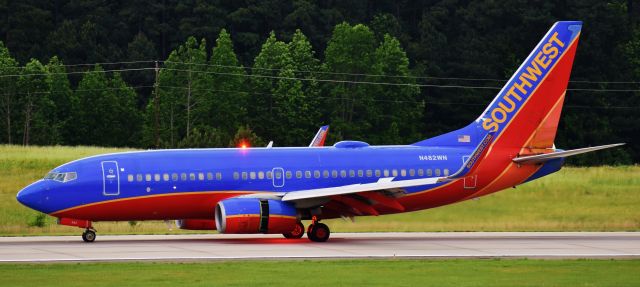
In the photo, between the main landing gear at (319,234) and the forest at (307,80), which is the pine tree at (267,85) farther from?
the main landing gear at (319,234)

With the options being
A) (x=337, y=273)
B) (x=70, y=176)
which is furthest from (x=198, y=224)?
(x=337, y=273)

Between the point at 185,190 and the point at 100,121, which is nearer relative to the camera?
the point at 185,190

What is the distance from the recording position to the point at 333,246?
44.8m

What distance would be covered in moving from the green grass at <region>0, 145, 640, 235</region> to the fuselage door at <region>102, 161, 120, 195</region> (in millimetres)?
7369

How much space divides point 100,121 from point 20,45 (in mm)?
19288

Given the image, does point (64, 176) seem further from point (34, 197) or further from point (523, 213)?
point (523, 213)

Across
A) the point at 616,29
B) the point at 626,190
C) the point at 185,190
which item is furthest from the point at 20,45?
the point at 185,190

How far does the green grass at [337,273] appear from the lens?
33406 mm

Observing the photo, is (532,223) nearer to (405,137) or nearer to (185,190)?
(185,190)

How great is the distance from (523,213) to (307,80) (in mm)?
65613

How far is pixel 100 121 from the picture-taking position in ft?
404

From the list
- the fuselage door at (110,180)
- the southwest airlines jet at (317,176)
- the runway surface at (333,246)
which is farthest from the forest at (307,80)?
the fuselage door at (110,180)

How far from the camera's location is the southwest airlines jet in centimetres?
4619

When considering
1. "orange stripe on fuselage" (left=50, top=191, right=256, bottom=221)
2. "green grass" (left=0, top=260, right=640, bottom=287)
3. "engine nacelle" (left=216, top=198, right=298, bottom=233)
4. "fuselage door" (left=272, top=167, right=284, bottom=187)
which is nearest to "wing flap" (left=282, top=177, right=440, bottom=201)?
"engine nacelle" (left=216, top=198, right=298, bottom=233)
